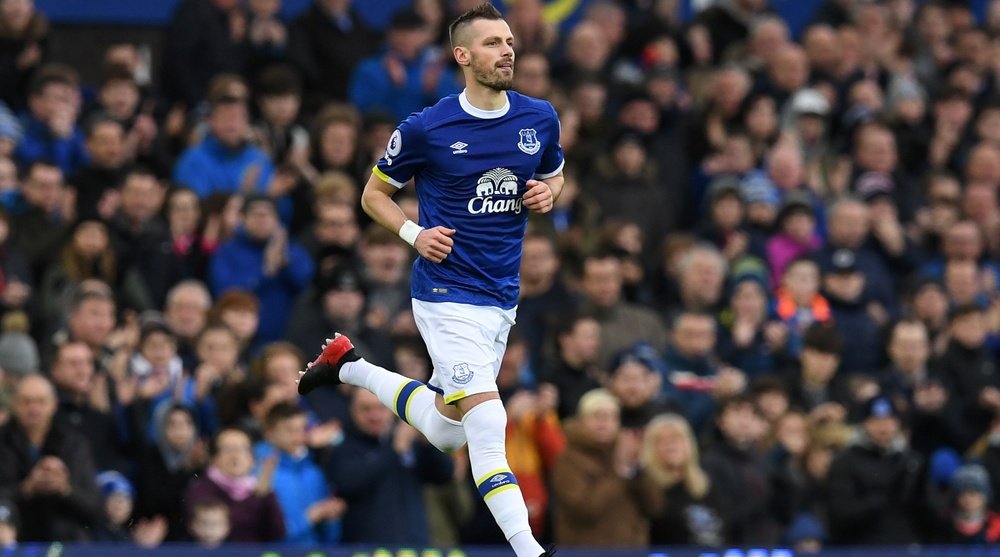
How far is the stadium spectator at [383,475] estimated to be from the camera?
13148 millimetres

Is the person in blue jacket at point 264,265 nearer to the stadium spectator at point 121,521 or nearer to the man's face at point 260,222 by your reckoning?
the man's face at point 260,222

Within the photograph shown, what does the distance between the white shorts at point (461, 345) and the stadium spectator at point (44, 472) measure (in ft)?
12.0

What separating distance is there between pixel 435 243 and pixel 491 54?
0.93 metres

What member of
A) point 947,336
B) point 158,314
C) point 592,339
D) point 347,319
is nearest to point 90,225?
point 158,314

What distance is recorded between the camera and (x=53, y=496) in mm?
12570

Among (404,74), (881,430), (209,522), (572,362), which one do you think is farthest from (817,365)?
(209,522)

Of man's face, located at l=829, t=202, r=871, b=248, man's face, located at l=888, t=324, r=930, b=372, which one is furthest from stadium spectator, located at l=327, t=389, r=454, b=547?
man's face, located at l=829, t=202, r=871, b=248

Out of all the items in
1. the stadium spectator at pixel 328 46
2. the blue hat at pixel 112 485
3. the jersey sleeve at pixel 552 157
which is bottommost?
the blue hat at pixel 112 485

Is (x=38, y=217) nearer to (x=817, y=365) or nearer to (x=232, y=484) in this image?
(x=232, y=484)

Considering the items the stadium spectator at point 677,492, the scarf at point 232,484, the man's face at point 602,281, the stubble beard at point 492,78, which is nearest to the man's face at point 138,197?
the scarf at point 232,484

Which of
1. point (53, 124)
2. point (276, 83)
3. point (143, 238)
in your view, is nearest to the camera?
point (143, 238)

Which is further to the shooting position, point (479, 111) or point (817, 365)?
point (817, 365)

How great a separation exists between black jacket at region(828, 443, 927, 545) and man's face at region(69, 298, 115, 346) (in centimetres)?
523

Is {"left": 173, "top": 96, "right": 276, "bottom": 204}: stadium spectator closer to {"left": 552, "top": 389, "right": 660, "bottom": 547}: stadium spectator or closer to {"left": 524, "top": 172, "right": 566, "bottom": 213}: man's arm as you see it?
{"left": 552, "top": 389, "right": 660, "bottom": 547}: stadium spectator
